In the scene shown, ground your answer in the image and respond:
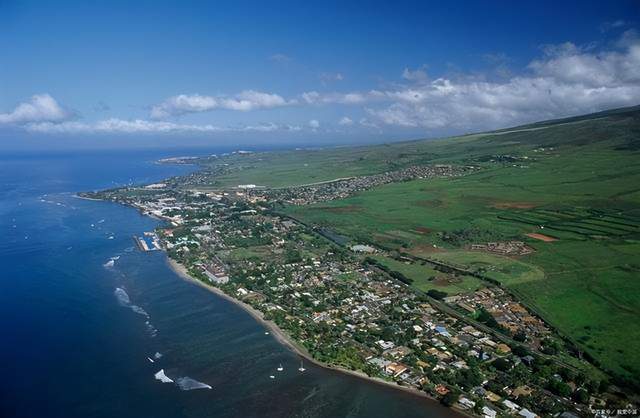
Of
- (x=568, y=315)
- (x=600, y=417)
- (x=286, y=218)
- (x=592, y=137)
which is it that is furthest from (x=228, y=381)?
(x=592, y=137)

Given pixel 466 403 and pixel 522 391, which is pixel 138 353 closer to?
pixel 466 403

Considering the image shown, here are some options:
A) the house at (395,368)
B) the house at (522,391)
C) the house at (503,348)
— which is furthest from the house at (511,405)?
the house at (395,368)

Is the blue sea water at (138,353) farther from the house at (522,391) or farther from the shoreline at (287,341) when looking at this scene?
the house at (522,391)

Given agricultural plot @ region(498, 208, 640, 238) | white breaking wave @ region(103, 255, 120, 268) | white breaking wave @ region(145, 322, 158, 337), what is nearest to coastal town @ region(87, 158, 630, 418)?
white breaking wave @ region(103, 255, 120, 268)

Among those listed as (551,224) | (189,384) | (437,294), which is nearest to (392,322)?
(437,294)

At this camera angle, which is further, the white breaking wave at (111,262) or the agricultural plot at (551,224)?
the white breaking wave at (111,262)

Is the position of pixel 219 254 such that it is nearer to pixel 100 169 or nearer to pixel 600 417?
pixel 600 417
